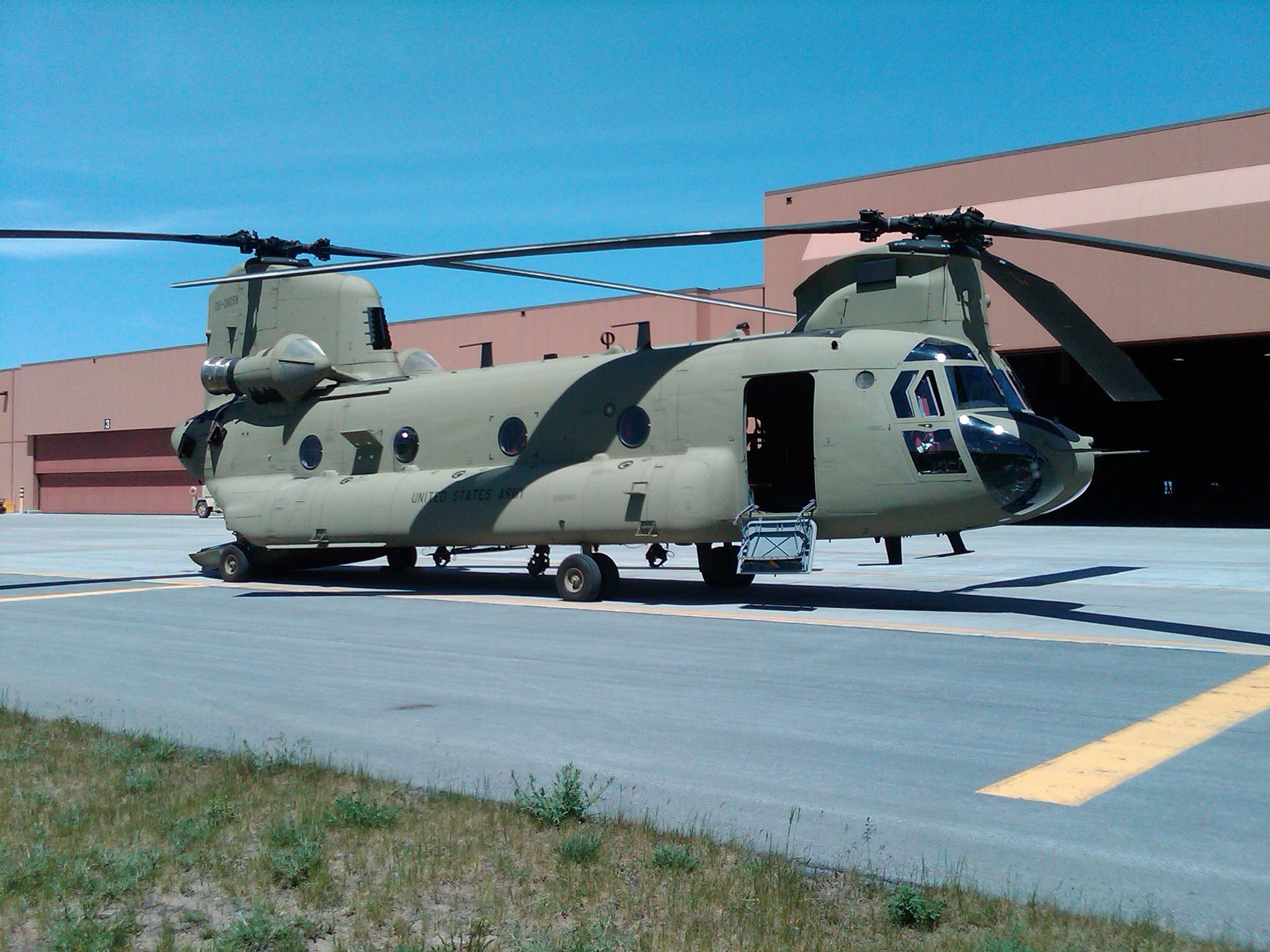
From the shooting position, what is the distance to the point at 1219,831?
509cm

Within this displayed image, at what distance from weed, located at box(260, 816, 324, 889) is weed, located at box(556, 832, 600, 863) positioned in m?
1.01

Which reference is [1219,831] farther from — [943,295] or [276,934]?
[943,295]

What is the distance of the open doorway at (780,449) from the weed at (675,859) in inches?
433

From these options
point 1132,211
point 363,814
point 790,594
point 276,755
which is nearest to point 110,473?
point 1132,211

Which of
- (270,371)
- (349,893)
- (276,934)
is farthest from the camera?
(270,371)

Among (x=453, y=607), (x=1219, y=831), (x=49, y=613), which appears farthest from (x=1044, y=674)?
(x=49, y=613)

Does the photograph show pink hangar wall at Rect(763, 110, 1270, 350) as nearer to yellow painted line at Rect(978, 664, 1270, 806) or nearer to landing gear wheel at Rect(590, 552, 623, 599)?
landing gear wheel at Rect(590, 552, 623, 599)

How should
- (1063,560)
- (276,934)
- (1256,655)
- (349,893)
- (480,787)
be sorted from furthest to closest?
(1063,560) < (1256,655) < (480,787) < (349,893) < (276,934)

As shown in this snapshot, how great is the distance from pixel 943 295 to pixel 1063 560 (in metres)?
9.24

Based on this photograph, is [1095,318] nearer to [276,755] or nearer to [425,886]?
[276,755]

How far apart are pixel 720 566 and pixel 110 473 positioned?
55.4 meters

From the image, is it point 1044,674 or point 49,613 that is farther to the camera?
point 49,613

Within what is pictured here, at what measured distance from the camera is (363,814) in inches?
201

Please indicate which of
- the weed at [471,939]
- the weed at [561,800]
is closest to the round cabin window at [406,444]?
the weed at [561,800]
